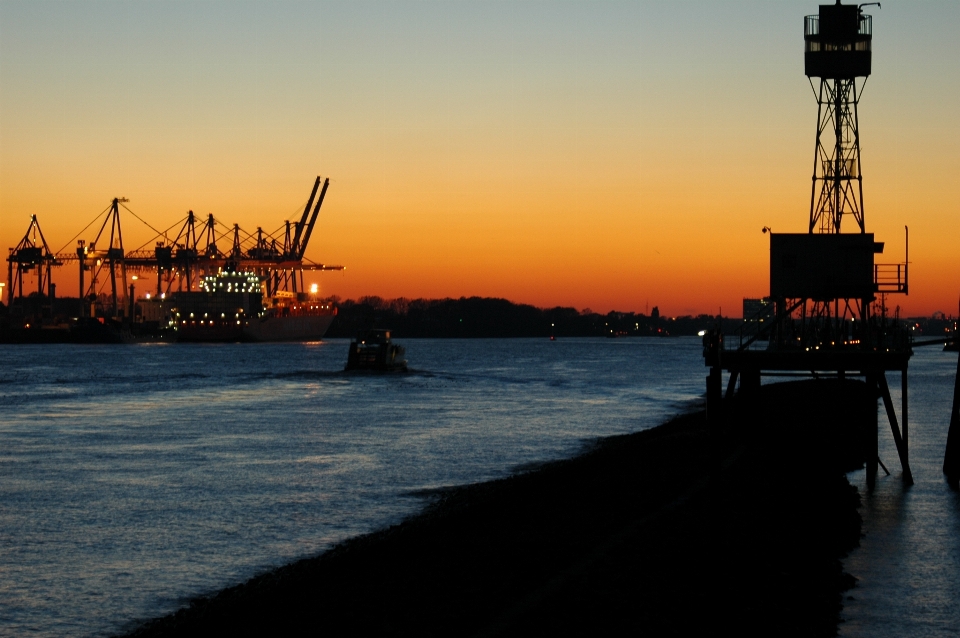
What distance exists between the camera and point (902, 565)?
1466 centimetres

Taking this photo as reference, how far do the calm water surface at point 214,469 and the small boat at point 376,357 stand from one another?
61.1 ft

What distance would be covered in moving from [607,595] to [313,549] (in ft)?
21.1

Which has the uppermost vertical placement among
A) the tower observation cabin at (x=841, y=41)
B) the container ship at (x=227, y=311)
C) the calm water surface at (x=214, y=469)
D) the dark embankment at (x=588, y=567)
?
the tower observation cabin at (x=841, y=41)

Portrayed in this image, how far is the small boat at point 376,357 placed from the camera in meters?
81.4

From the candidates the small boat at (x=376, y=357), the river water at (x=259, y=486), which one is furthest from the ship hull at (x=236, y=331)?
the river water at (x=259, y=486)

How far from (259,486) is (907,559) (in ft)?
43.9

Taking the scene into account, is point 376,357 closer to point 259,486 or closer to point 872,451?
point 259,486

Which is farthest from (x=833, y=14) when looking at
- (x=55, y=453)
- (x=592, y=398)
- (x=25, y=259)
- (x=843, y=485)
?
(x=25, y=259)

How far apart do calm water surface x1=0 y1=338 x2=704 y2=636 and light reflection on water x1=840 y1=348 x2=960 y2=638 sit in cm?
790

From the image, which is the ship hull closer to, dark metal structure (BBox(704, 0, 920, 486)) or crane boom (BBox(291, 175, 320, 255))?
crane boom (BBox(291, 175, 320, 255))

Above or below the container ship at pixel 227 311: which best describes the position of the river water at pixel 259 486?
below

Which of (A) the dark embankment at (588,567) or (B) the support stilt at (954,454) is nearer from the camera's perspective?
(A) the dark embankment at (588,567)

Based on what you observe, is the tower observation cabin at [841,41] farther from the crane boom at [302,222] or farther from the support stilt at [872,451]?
the crane boom at [302,222]

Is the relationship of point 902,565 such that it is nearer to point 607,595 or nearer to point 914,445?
point 607,595
